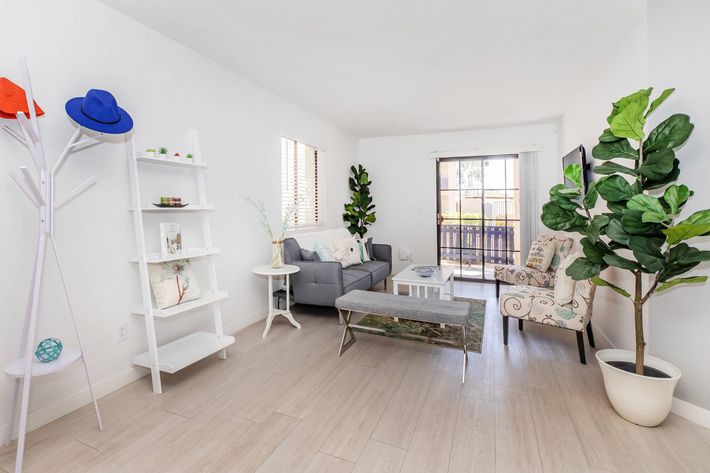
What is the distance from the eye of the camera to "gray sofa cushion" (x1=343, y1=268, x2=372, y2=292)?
3611 millimetres

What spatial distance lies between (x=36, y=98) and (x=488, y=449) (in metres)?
3.16

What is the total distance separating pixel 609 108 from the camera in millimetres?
2863

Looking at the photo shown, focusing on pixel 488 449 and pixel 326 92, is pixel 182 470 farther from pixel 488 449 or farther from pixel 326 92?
pixel 326 92

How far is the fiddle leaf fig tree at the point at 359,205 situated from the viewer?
225 inches

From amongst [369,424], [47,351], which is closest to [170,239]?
[47,351]

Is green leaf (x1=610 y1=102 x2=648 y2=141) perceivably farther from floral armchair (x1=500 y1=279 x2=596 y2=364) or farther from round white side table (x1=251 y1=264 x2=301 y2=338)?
round white side table (x1=251 y1=264 x2=301 y2=338)

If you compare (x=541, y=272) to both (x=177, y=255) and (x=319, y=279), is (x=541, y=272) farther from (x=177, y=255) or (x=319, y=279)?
(x=177, y=255)

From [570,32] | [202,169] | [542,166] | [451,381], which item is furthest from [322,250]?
[542,166]

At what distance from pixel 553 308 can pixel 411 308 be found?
1.18 m

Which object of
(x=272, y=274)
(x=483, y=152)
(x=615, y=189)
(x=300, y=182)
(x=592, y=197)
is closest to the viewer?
(x=615, y=189)

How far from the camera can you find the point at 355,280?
148 inches

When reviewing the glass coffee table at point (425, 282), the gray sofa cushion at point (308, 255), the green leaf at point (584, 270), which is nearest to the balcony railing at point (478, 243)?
the glass coffee table at point (425, 282)

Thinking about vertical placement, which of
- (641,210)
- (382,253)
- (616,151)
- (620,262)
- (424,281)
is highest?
(616,151)

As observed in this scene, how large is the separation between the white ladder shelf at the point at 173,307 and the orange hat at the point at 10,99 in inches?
23.2
